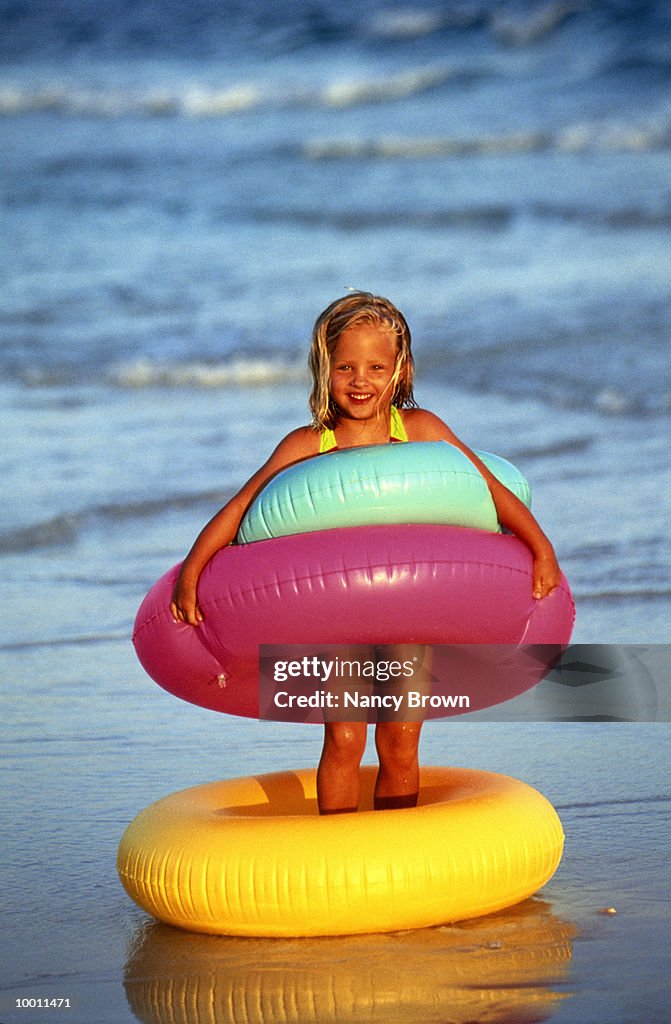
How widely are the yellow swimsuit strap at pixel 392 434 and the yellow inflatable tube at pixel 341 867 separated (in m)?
0.94

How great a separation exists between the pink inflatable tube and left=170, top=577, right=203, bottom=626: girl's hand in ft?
0.06

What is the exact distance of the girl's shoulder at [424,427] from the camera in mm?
4047

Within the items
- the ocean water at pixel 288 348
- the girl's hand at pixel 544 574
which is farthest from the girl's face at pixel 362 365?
the ocean water at pixel 288 348

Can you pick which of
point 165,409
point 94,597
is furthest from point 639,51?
point 94,597

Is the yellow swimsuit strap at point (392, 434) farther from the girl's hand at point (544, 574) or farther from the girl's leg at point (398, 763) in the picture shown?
the girl's leg at point (398, 763)

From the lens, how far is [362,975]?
10.8 feet

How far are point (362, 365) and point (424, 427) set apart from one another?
0.26 meters

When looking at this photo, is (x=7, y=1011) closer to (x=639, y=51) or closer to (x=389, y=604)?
(x=389, y=604)

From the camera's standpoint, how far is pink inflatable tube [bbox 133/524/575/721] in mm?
3615

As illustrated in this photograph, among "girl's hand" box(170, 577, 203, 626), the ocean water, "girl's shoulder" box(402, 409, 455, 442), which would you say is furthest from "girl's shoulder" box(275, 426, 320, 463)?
the ocean water

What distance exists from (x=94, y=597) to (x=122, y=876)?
2.93 meters

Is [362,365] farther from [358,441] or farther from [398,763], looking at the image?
[398,763]

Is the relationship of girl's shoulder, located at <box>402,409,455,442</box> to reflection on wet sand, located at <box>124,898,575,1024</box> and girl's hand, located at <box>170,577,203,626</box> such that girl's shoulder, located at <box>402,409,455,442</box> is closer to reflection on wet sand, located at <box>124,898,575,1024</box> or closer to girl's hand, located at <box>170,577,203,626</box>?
girl's hand, located at <box>170,577,203,626</box>

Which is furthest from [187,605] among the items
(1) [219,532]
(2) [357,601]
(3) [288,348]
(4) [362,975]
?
(3) [288,348]
